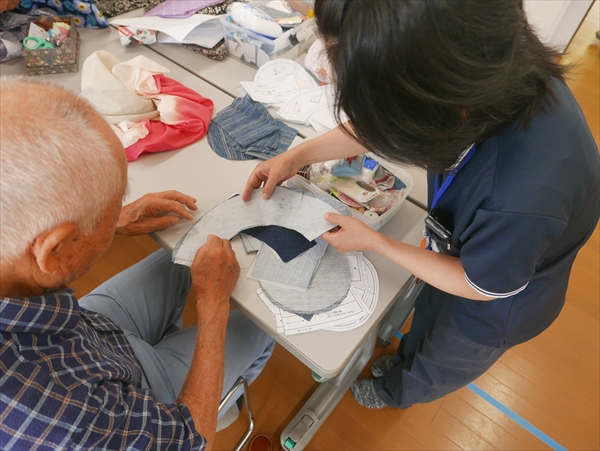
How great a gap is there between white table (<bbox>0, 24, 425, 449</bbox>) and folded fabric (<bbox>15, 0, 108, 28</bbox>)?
0.12 feet

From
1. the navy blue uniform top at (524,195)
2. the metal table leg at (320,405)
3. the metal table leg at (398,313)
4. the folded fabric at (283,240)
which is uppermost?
the navy blue uniform top at (524,195)

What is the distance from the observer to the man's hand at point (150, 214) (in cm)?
101

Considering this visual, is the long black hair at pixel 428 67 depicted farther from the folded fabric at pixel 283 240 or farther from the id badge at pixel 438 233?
the folded fabric at pixel 283 240

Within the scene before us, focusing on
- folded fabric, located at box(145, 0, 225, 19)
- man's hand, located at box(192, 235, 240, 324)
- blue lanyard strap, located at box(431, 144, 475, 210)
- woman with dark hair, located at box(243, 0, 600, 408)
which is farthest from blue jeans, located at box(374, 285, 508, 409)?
folded fabric, located at box(145, 0, 225, 19)

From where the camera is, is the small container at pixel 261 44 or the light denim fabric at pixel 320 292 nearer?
the light denim fabric at pixel 320 292

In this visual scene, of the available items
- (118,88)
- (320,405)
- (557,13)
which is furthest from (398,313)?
(557,13)

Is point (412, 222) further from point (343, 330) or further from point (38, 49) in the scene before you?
point (38, 49)

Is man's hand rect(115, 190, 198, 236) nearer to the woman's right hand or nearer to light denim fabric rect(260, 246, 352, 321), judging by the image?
the woman's right hand

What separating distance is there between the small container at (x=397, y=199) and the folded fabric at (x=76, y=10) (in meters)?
1.23

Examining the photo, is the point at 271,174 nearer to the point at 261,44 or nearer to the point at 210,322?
the point at 210,322

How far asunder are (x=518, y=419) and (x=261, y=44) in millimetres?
1900

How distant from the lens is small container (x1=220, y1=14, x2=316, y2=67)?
1.49 metres

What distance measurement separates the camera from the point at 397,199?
1072mm

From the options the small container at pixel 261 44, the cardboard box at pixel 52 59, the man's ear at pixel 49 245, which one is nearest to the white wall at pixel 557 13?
the small container at pixel 261 44
